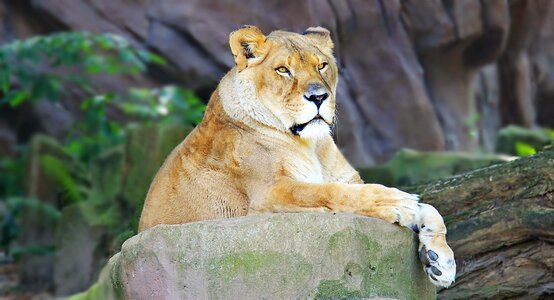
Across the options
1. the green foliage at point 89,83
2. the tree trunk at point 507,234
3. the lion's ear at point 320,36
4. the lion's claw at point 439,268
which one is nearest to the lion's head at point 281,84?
the lion's ear at point 320,36

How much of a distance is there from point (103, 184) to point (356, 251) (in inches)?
256

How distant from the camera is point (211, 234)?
3.77 meters

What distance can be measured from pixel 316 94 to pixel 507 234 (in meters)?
1.56

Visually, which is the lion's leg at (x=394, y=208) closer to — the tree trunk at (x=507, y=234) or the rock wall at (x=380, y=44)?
the tree trunk at (x=507, y=234)

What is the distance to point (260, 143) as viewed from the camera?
452cm

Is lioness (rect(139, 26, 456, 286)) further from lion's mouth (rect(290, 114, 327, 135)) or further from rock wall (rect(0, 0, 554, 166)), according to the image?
rock wall (rect(0, 0, 554, 166))

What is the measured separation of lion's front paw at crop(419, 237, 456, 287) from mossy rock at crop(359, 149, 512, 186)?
4902 millimetres

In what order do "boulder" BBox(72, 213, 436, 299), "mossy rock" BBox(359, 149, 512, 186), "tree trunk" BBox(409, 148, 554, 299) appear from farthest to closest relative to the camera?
1. "mossy rock" BBox(359, 149, 512, 186)
2. "tree trunk" BBox(409, 148, 554, 299)
3. "boulder" BBox(72, 213, 436, 299)

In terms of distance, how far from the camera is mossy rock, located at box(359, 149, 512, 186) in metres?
9.00

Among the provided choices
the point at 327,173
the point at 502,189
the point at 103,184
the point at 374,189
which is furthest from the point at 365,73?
the point at 374,189

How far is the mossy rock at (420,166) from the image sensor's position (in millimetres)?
9000

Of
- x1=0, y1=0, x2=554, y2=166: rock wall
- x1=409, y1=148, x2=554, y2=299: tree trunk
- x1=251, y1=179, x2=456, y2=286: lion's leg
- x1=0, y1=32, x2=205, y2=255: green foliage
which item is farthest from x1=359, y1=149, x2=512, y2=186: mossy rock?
x1=251, y1=179, x2=456, y2=286: lion's leg

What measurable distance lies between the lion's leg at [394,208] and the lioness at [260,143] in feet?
0.05

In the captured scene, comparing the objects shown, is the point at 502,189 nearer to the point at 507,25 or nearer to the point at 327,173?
the point at 327,173
